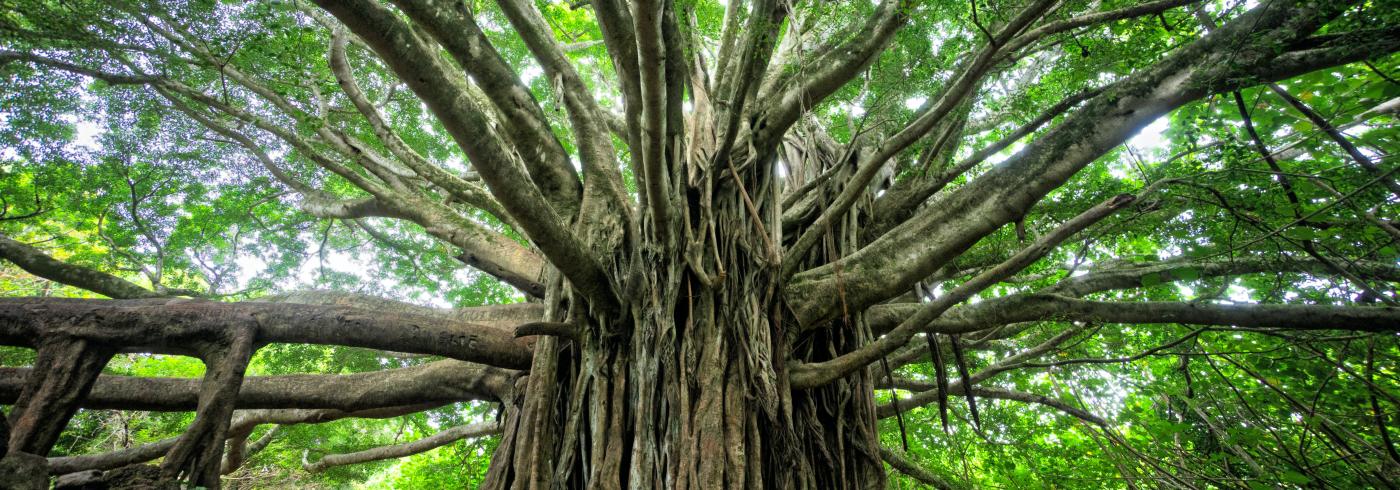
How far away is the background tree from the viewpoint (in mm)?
2209

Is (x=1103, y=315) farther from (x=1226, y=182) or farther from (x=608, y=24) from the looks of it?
(x=608, y=24)

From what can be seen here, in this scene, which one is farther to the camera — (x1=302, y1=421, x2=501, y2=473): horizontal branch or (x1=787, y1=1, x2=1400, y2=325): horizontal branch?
(x1=302, y1=421, x2=501, y2=473): horizontal branch

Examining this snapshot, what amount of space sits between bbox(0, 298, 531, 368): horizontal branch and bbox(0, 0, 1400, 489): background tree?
2 cm

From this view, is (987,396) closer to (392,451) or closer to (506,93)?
(506,93)

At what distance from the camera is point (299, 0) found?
4262 mm

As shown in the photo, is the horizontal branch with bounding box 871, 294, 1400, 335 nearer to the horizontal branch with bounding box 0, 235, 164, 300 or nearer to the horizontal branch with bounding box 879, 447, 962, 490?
the horizontal branch with bounding box 879, 447, 962, 490

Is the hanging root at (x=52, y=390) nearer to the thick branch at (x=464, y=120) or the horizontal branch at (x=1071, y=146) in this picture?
the thick branch at (x=464, y=120)

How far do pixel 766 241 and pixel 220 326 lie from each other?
103 inches

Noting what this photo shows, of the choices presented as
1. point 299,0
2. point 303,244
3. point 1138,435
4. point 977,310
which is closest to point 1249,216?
point 977,310

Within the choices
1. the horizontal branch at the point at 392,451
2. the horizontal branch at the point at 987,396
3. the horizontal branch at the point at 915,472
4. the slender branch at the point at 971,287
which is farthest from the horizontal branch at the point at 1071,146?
the horizontal branch at the point at 392,451

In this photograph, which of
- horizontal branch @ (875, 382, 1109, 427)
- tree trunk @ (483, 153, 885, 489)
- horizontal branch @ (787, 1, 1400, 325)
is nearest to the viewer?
horizontal branch @ (787, 1, 1400, 325)

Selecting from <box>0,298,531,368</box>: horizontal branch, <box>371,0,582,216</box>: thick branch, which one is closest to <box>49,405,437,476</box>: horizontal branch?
<box>0,298,531,368</box>: horizontal branch

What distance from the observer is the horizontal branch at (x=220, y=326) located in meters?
2.57

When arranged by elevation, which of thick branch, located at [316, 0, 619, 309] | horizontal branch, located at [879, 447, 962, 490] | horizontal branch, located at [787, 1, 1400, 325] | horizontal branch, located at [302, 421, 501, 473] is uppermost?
horizontal branch, located at [787, 1, 1400, 325]
